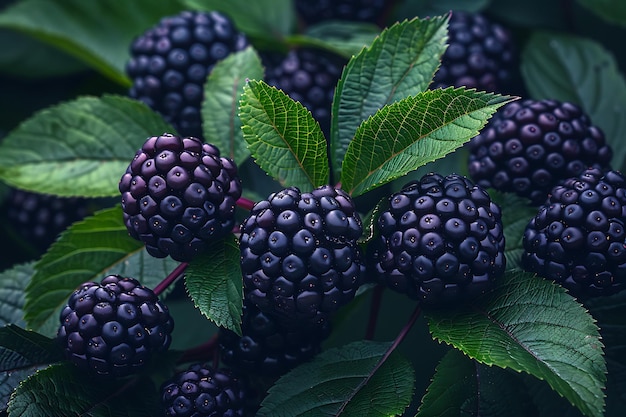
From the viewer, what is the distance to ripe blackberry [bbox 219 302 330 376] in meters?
1.15

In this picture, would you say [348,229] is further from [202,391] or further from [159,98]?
[159,98]

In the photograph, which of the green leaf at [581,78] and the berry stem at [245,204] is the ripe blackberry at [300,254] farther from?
the green leaf at [581,78]

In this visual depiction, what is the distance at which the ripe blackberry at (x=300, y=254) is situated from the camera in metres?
1.01

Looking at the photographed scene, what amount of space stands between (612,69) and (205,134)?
0.92m

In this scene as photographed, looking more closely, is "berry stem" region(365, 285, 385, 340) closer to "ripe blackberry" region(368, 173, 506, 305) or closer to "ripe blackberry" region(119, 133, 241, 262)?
"ripe blackberry" region(368, 173, 506, 305)

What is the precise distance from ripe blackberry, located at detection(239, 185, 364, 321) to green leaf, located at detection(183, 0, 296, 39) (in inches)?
30.7

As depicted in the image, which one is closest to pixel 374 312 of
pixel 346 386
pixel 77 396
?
pixel 346 386

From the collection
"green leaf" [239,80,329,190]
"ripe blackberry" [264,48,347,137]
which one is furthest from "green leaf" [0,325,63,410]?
"ripe blackberry" [264,48,347,137]

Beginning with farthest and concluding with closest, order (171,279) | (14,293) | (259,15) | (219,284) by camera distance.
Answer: (259,15)
(14,293)
(171,279)
(219,284)

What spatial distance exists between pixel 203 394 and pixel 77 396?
19 centimetres

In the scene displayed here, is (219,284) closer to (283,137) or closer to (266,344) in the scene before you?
(266,344)

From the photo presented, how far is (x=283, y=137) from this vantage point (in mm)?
1161

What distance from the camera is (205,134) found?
4.56ft

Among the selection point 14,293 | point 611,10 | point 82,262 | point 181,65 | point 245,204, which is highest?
point 611,10
